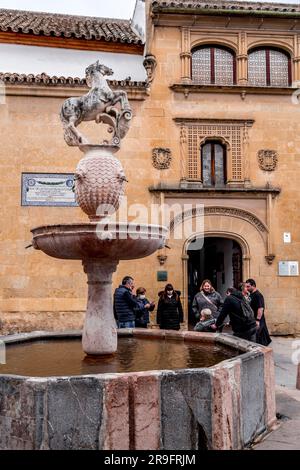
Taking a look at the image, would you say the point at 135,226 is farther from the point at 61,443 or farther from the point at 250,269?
the point at 250,269

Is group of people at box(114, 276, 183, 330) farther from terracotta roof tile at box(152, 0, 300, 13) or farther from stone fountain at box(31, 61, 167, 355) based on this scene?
terracotta roof tile at box(152, 0, 300, 13)

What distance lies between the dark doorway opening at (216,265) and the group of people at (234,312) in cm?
509

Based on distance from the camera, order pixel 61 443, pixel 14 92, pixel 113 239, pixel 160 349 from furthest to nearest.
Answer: pixel 14 92 → pixel 160 349 → pixel 113 239 → pixel 61 443

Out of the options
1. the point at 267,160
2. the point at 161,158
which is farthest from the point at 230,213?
the point at 161,158

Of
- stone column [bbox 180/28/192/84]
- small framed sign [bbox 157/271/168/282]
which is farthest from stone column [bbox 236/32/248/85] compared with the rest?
small framed sign [bbox 157/271/168/282]

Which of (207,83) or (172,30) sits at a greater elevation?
(172,30)

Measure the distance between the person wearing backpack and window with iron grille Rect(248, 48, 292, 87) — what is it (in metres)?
9.12

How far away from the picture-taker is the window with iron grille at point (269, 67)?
1448cm

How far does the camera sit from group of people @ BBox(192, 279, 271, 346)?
23.4 feet

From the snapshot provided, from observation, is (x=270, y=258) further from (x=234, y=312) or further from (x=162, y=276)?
(x=234, y=312)

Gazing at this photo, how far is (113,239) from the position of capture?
501 centimetres

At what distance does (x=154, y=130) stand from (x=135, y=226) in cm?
917

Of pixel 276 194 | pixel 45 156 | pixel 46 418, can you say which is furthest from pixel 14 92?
pixel 46 418

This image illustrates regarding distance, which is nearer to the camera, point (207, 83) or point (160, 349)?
point (160, 349)
